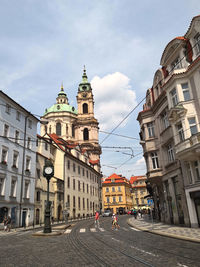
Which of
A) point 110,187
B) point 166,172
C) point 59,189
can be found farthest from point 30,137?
point 110,187

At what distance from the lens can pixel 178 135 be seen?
2133 centimetres

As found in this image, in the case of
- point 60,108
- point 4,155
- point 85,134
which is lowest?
point 4,155

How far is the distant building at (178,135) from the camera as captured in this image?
782 inches

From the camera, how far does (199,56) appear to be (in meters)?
19.8

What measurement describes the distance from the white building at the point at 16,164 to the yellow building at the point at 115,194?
55.0 meters

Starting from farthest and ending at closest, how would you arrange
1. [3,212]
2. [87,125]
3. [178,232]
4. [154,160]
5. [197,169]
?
[87,125], [3,212], [154,160], [197,169], [178,232]

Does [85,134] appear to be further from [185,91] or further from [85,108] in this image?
[185,91]

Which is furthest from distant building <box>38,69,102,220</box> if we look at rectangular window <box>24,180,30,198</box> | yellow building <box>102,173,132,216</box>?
yellow building <box>102,173,132,216</box>

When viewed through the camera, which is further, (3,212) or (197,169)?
(3,212)

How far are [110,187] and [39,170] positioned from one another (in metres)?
53.3

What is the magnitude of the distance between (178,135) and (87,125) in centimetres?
6555

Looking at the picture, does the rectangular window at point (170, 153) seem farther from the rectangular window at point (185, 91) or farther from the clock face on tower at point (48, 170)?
the clock face on tower at point (48, 170)

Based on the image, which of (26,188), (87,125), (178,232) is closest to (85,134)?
(87,125)

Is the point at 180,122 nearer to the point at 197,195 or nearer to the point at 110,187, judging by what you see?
the point at 197,195
